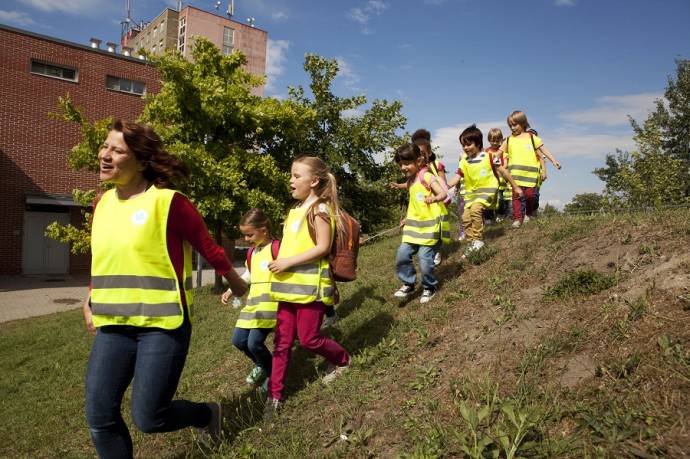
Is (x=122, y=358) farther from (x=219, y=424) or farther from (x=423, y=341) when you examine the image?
(x=423, y=341)

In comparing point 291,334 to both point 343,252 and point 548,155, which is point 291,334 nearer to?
point 343,252

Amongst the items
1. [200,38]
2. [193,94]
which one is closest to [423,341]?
[193,94]

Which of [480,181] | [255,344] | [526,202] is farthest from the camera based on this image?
[526,202]

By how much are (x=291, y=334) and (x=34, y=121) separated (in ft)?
71.6

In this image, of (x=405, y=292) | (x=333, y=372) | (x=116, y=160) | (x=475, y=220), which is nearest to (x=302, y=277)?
(x=333, y=372)

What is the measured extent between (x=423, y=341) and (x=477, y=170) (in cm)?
327

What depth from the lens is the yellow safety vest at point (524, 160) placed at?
7.24 meters

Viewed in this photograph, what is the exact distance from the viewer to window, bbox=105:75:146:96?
72.9 ft

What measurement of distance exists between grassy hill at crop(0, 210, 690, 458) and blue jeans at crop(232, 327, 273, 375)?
1.03 ft

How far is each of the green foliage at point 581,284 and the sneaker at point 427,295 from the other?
1.43 metres

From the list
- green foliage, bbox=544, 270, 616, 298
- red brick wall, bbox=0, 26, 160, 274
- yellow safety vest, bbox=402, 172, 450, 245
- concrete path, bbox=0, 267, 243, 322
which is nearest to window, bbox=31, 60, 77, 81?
red brick wall, bbox=0, 26, 160, 274

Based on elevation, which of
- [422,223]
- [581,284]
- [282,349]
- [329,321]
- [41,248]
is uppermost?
[422,223]

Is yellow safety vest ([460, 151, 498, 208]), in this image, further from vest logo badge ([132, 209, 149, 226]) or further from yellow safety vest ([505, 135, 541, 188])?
vest logo badge ([132, 209, 149, 226])

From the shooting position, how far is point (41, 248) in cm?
2052
